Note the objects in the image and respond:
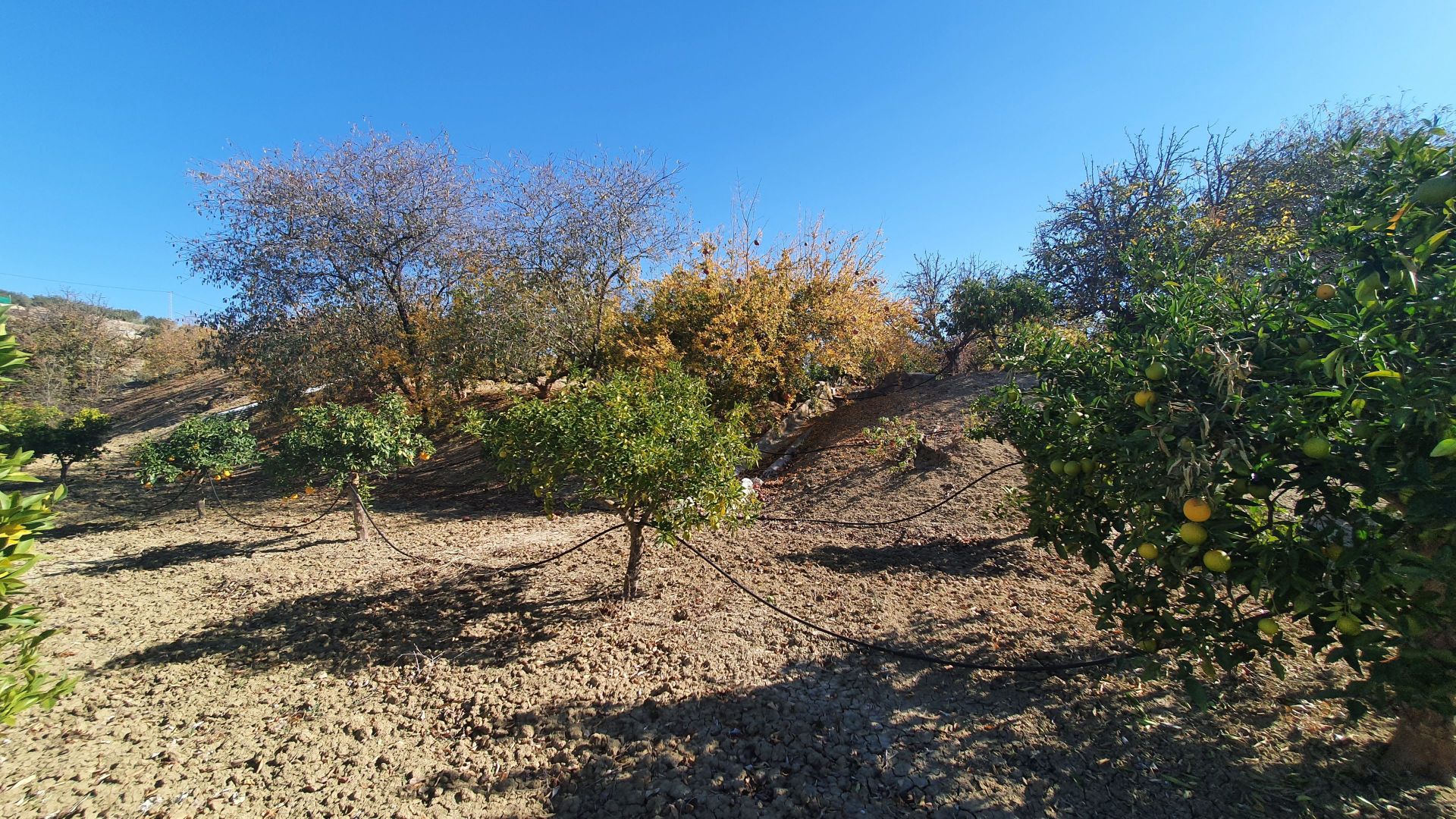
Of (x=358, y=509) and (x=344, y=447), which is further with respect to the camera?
(x=358, y=509)

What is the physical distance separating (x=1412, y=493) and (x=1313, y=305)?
0.64m

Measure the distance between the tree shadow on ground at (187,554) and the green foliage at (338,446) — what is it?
903mm

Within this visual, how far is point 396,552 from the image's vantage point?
6.17 meters

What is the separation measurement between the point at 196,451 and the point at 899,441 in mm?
9033

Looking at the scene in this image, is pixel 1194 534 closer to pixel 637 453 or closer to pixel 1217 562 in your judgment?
pixel 1217 562

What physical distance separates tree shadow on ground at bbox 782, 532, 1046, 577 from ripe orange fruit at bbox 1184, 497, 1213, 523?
3276 millimetres

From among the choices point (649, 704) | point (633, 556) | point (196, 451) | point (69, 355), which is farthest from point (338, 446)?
point (69, 355)

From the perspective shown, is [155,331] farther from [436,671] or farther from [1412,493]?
[1412,493]

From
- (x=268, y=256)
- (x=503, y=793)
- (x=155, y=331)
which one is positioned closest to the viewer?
(x=503, y=793)

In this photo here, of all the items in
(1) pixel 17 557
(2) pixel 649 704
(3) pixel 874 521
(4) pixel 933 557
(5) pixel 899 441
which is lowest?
(2) pixel 649 704

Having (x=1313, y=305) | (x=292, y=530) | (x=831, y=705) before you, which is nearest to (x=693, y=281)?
(x=292, y=530)

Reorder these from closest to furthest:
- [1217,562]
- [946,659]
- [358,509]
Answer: [1217,562] < [946,659] < [358,509]

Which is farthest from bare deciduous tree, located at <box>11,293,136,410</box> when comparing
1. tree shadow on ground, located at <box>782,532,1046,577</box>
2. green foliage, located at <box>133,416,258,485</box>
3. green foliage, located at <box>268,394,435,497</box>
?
tree shadow on ground, located at <box>782,532,1046,577</box>

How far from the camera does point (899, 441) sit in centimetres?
689
